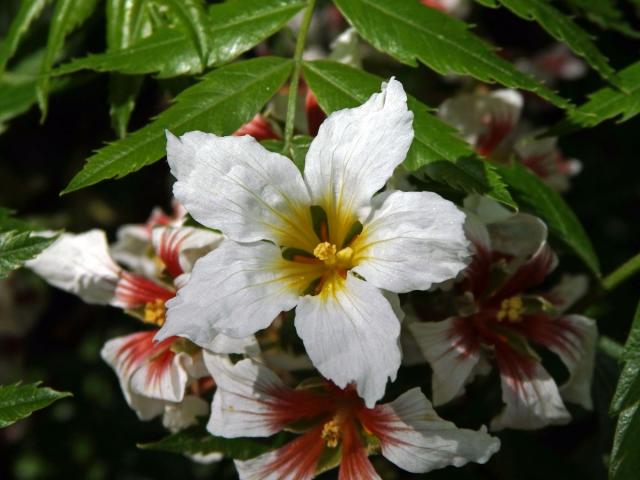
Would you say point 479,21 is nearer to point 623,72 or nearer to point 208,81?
point 623,72

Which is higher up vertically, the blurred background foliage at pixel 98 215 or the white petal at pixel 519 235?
the white petal at pixel 519 235

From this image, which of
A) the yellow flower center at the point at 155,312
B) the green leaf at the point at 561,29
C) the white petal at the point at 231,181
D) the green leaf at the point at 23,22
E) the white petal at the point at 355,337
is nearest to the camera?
the white petal at the point at 355,337

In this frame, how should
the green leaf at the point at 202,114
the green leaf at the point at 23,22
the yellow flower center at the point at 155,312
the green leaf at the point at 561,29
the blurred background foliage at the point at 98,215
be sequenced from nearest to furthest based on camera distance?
the green leaf at the point at 202,114 → the green leaf at the point at 561,29 → the yellow flower center at the point at 155,312 → the green leaf at the point at 23,22 → the blurred background foliage at the point at 98,215

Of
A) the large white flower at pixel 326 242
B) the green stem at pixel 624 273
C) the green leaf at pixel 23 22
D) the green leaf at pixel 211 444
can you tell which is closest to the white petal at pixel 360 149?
the large white flower at pixel 326 242

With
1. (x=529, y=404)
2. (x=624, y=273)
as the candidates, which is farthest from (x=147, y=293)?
(x=624, y=273)

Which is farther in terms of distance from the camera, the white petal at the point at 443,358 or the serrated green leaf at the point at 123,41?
the serrated green leaf at the point at 123,41

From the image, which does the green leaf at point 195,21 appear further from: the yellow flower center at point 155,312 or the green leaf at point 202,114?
the yellow flower center at point 155,312

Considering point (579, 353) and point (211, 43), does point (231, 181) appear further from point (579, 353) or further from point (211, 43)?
point (579, 353)
